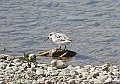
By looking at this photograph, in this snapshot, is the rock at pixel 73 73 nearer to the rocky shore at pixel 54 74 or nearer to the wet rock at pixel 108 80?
the rocky shore at pixel 54 74

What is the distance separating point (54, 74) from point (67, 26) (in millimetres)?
5790

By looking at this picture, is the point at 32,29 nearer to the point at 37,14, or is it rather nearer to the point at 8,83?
the point at 37,14

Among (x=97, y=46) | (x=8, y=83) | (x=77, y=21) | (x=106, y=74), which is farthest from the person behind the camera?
(x=77, y=21)

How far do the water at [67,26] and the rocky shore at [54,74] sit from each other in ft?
6.81

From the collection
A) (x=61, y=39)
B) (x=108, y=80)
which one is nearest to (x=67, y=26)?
(x=61, y=39)

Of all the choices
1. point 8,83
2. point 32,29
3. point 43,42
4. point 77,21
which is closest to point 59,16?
point 77,21

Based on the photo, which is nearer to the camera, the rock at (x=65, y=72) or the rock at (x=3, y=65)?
the rock at (x=65, y=72)

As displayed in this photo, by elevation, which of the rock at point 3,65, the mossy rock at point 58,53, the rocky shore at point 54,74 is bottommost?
the mossy rock at point 58,53

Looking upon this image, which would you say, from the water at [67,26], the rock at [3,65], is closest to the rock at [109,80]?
the rock at [3,65]

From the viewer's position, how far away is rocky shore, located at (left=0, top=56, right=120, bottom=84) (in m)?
7.84

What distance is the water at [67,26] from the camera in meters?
11.9

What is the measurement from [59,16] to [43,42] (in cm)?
278

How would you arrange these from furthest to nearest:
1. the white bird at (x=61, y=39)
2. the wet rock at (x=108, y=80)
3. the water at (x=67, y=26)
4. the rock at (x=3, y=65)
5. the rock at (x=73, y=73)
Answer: the water at (x=67, y=26), the white bird at (x=61, y=39), the rock at (x=3, y=65), the rock at (x=73, y=73), the wet rock at (x=108, y=80)

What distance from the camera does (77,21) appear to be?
14.7m
